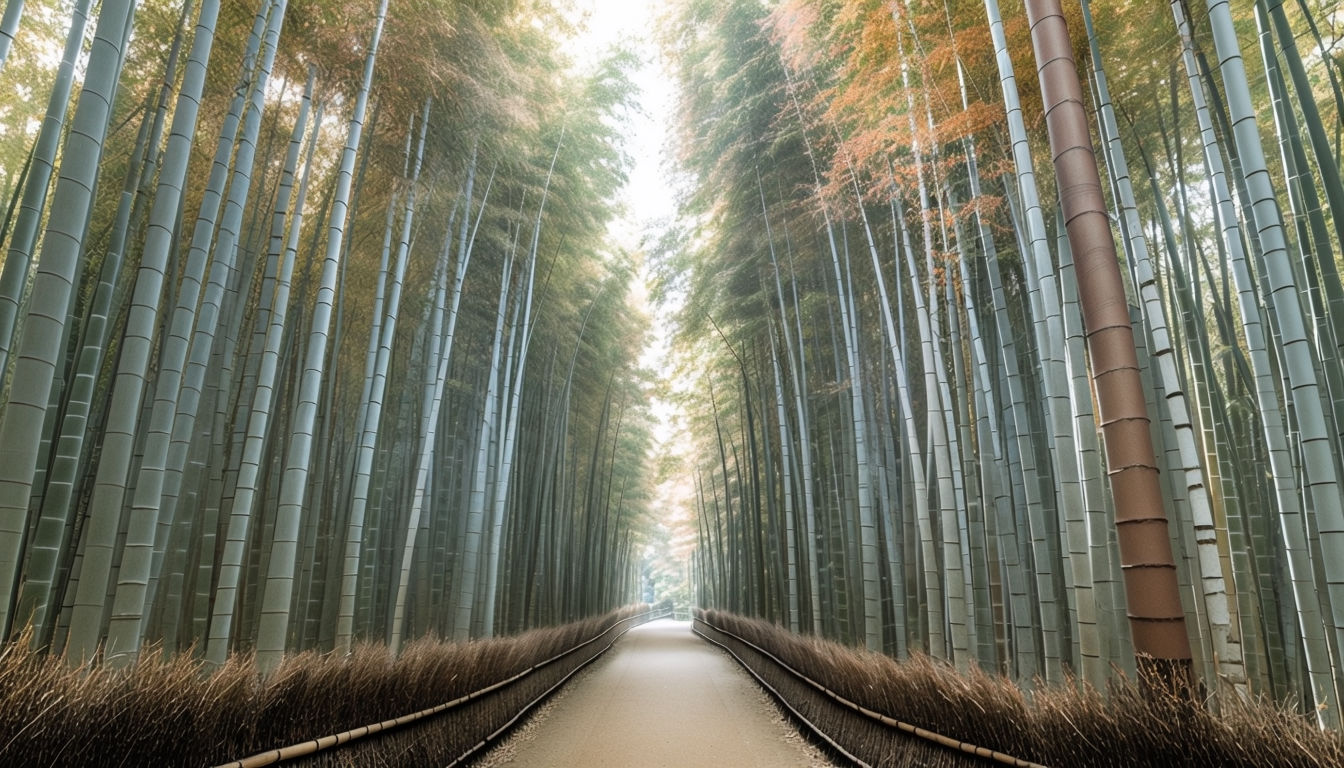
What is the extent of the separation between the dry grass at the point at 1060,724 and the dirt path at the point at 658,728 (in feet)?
1.59

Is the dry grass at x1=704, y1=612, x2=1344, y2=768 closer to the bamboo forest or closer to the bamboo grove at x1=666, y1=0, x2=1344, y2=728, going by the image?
the bamboo forest

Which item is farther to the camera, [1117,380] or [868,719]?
[868,719]

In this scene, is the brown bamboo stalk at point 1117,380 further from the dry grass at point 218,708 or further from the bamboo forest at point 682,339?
the dry grass at point 218,708

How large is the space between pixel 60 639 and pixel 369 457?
1180 millimetres

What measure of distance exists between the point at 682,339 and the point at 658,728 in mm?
4200

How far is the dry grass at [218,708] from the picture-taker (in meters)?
1.25

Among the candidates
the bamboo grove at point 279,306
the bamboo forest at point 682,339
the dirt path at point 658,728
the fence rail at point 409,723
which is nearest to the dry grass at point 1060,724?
the bamboo forest at point 682,339

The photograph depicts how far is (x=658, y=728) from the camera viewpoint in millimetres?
4090

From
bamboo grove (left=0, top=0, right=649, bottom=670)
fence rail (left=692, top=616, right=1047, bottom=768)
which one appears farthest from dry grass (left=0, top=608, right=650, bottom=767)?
fence rail (left=692, top=616, right=1047, bottom=768)

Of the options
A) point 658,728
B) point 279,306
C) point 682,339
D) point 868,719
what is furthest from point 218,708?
point 682,339

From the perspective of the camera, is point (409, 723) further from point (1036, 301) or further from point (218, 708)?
point (1036, 301)

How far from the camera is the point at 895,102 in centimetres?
Answer: 360

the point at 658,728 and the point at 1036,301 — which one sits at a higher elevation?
the point at 1036,301

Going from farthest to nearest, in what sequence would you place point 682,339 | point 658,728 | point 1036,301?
point 682,339 → point 658,728 → point 1036,301
